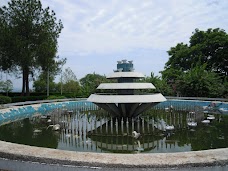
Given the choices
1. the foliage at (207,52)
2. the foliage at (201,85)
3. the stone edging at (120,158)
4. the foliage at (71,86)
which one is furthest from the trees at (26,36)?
the stone edging at (120,158)

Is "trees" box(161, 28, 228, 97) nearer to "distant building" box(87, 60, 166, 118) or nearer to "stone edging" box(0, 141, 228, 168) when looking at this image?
"distant building" box(87, 60, 166, 118)

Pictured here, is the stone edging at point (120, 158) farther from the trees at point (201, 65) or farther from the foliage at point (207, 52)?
the foliage at point (207, 52)

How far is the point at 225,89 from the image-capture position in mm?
27203

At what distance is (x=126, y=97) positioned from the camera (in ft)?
44.6

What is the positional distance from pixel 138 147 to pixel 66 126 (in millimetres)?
5295

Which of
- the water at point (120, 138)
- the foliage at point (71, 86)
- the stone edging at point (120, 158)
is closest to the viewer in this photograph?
the stone edging at point (120, 158)

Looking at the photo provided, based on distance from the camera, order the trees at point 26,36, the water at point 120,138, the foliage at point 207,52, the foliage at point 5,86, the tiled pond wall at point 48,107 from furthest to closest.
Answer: the foliage at point 5,86 → the foliage at point 207,52 → the trees at point 26,36 → the tiled pond wall at point 48,107 → the water at point 120,138

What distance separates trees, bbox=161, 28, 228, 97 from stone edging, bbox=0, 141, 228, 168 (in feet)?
77.7

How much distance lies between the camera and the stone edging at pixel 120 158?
531cm

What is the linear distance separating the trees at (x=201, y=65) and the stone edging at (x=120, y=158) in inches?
933

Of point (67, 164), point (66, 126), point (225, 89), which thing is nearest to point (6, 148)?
point (67, 164)

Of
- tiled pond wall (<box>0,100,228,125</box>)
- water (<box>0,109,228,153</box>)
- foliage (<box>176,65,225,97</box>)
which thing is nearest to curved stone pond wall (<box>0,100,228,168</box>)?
water (<box>0,109,228,153</box>)

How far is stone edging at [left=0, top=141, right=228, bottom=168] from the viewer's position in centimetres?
531

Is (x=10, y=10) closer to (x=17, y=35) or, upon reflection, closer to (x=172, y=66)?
(x=17, y=35)
